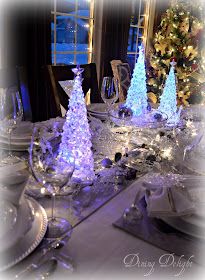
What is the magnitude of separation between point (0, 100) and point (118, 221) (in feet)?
1.94

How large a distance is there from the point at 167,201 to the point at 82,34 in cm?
307

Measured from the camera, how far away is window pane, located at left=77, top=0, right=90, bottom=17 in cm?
325

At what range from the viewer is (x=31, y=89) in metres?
2.68

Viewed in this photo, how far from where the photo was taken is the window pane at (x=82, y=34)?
10.9 feet

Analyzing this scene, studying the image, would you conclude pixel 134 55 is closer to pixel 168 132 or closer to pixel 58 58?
pixel 58 58

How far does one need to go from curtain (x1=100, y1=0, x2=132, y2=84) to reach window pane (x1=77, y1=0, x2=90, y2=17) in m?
0.18

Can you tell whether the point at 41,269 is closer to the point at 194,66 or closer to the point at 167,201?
the point at 167,201

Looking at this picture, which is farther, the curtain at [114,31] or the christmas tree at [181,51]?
the christmas tree at [181,51]

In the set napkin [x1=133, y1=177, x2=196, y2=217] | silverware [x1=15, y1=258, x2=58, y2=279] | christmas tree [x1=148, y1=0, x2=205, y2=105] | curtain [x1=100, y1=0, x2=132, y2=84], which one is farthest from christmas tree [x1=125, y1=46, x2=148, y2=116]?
christmas tree [x1=148, y1=0, x2=205, y2=105]

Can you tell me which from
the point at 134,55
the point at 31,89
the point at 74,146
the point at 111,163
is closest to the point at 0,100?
the point at 74,146

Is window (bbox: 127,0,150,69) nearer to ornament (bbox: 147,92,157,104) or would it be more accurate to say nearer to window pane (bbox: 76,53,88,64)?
ornament (bbox: 147,92,157,104)

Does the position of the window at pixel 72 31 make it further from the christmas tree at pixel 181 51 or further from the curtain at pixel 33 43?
the christmas tree at pixel 181 51

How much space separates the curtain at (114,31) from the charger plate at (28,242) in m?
3.05

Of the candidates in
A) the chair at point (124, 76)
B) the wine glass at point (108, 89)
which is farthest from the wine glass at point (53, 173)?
the chair at point (124, 76)
